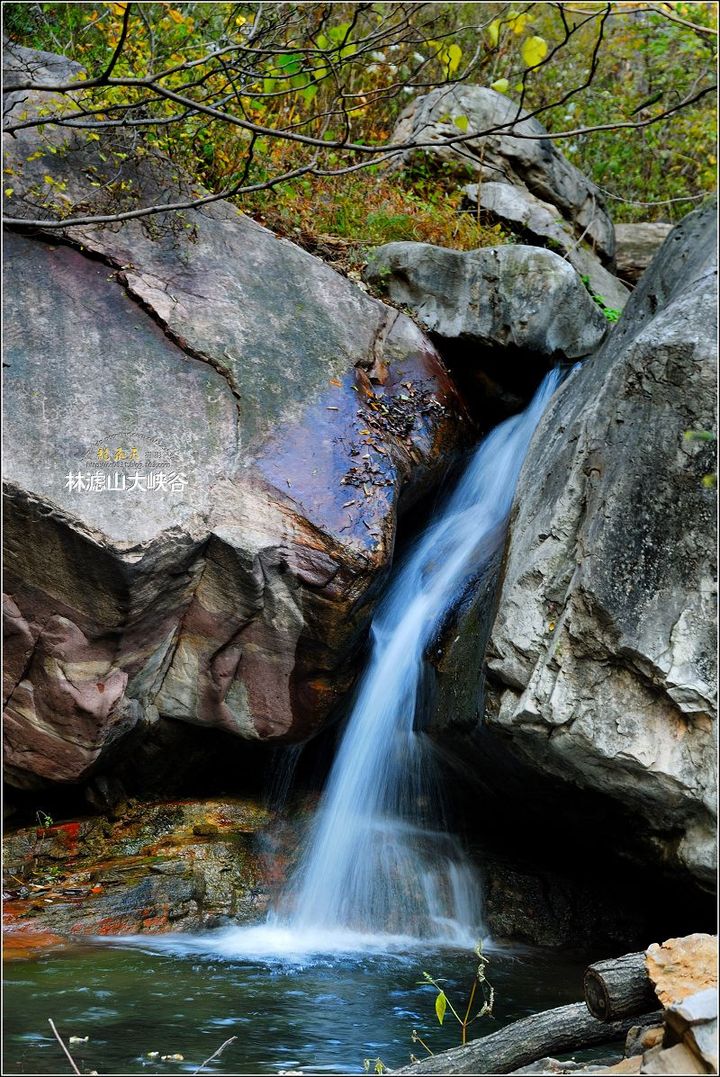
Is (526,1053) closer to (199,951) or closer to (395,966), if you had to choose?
(395,966)

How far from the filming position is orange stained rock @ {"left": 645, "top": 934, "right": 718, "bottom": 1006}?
10.4 feet

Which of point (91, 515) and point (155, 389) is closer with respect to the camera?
point (91, 515)

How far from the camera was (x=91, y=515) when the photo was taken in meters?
4.88

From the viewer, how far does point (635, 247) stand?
10.0 meters

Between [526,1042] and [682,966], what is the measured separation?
0.61 m

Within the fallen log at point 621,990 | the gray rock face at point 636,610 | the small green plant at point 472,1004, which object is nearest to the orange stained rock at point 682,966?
the fallen log at point 621,990

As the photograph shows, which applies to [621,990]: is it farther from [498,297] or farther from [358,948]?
[498,297]

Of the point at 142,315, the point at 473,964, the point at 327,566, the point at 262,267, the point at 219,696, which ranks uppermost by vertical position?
the point at 262,267

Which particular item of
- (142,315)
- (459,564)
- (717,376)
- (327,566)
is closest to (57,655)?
(327,566)

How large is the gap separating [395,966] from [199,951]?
3.26 ft

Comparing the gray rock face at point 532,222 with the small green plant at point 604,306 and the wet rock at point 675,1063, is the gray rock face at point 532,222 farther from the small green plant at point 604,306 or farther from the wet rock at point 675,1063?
the wet rock at point 675,1063

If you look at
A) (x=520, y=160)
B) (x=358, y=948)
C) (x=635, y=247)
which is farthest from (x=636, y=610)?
(x=635, y=247)

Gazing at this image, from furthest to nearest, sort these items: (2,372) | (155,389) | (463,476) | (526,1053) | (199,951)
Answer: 1. (463,476)
2. (155,389)
3. (2,372)
4. (199,951)
5. (526,1053)

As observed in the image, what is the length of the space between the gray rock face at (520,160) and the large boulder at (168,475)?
3.59m
